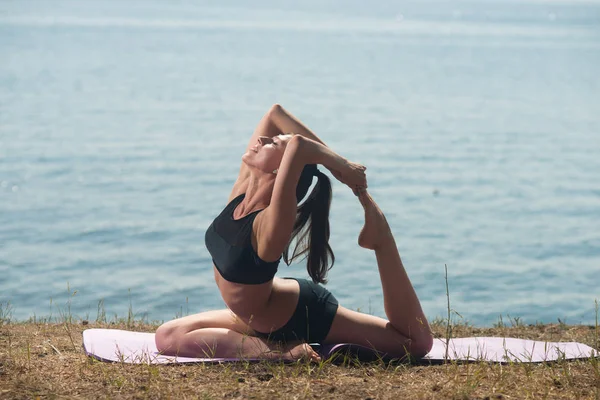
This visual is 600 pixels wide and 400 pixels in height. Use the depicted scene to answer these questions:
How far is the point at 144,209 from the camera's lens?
2350 cm

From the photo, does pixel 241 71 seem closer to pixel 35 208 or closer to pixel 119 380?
pixel 35 208

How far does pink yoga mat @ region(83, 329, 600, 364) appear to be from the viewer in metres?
6.87

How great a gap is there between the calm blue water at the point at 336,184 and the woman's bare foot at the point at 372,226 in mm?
5534

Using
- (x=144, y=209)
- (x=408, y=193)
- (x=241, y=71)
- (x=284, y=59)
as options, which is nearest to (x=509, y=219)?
(x=408, y=193)

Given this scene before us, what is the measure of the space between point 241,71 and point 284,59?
9.84 metres

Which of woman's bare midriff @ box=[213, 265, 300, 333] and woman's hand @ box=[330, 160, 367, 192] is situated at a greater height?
woman's hand @ box=[330, 160, 367, 192]

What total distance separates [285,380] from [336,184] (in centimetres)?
2228

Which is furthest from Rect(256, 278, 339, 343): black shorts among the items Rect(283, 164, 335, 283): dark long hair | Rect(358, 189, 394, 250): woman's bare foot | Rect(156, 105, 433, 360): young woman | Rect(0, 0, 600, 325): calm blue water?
Rect(0, 0, 600, 325): calm blue water

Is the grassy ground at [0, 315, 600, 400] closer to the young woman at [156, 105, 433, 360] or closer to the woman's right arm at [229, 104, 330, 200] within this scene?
the young woman at [156, 105, 433, 360]

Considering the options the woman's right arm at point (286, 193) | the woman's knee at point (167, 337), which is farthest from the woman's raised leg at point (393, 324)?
the woman's knee at point (167, 337)

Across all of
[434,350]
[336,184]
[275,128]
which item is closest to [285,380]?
[434,350]

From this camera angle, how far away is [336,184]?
2839 cm

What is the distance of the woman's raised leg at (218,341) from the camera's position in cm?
681

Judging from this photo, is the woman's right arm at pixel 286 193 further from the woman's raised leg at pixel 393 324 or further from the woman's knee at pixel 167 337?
the woman's knee at pixel 167 337
